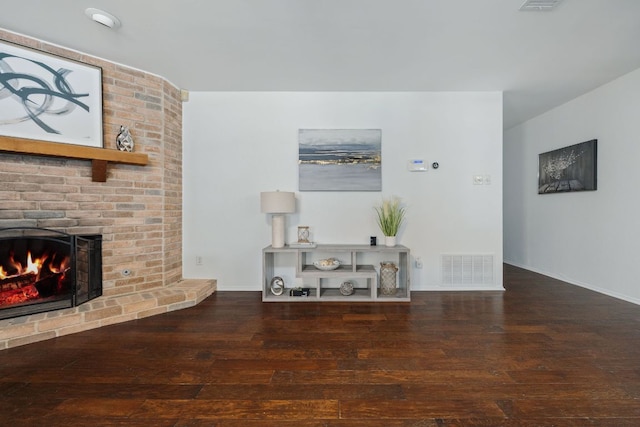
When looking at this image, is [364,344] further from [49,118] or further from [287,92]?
[49,118]

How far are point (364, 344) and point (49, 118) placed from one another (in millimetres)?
3349

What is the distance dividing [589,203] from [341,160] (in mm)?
3185

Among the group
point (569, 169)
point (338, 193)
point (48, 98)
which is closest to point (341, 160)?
point (338, 193)

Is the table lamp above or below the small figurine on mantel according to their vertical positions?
below

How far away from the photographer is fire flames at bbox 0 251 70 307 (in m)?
2.31

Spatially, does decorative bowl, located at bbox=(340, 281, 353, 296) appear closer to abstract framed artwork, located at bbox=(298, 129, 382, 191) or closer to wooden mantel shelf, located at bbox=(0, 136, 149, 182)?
abstract framed artwork, located at bbox=(298, 129, 382, 191)

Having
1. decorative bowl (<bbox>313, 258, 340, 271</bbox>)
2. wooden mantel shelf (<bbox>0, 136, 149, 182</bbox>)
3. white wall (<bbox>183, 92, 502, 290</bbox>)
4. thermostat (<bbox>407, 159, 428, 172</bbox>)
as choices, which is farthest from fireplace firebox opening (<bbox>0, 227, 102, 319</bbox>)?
thermostat (<bbox>407, 159, 428, 172</bbox>)

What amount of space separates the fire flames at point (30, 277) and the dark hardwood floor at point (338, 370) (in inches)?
20.9

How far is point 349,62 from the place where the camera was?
275 centimetres

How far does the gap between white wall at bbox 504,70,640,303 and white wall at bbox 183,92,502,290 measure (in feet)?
3.76

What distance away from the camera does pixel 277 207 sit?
3.10m

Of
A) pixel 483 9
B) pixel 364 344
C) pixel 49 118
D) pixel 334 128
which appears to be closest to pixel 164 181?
pixel 49 118

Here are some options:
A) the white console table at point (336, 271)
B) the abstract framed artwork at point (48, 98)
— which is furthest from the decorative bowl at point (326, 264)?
the abstract framed artwork at point (48, 98)

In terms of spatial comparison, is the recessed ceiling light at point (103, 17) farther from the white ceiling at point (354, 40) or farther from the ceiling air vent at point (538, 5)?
the ceiling air vent at point (538, 5)
